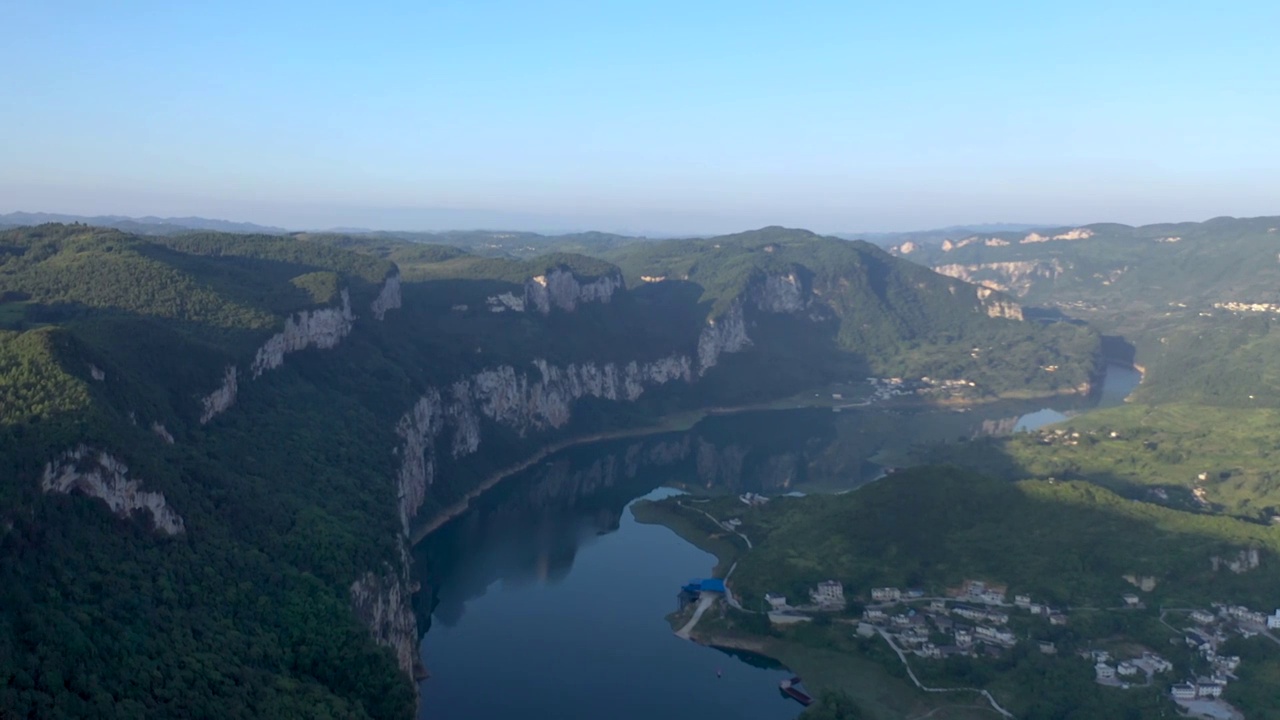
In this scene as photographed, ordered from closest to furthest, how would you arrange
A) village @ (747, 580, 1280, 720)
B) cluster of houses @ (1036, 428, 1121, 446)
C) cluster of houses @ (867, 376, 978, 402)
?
village @ (747, 580, 1280, 720), cluster of houses @ (1036, 428, 1121, 446), cluster of houses @ (867, 376, 978, 402)

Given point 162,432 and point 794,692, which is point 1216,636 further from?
point 162,432

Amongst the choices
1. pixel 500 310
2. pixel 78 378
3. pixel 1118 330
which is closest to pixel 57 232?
pixel 500 310

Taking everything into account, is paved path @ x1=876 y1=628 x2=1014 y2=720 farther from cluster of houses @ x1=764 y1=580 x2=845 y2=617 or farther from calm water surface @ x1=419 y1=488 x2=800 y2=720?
calm water surface @ x1=419 y1=488 x2=800 y2=720

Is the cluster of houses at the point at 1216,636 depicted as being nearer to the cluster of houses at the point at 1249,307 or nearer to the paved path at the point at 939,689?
the paved path at the point at 939,689

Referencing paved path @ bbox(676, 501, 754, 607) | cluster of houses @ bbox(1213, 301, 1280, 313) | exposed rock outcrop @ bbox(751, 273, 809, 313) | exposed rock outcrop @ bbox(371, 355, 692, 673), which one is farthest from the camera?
cluster of houses @ bbox(1213, 301, 1280, 313)

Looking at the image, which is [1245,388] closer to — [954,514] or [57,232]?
[954,514]

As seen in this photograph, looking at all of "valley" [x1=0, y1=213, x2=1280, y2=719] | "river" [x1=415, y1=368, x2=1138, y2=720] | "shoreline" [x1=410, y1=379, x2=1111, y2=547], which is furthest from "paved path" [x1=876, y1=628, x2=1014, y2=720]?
"shoreline" [x1=410, y1=379, x2=1111, y2=547]

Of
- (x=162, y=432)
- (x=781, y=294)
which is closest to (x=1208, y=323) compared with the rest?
(x=781, y=294)
